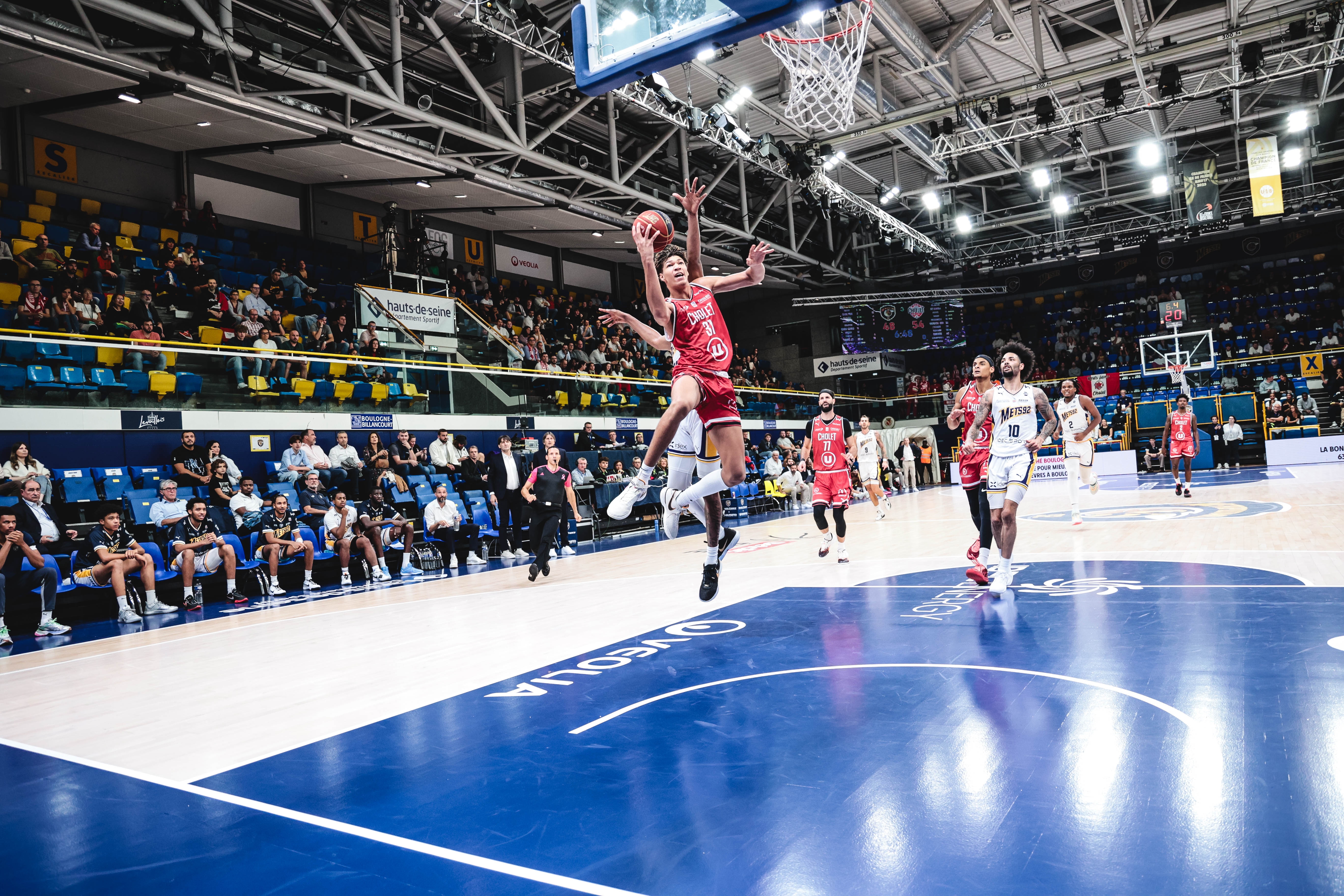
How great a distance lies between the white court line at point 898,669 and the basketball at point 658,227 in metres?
2.52

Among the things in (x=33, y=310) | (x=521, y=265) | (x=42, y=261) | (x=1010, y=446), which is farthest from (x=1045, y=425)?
(x=521, y=265)

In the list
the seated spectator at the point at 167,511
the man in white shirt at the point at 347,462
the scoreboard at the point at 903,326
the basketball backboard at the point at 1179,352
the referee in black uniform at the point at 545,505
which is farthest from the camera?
the scoreboard at the point at 903,326

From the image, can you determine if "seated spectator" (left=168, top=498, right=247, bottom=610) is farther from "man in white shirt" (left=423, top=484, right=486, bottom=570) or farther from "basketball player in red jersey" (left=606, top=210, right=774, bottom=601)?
"basketball player in red jersey" (left=606, top=210, right=774, bottom=601)

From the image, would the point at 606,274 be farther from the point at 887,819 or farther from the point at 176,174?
the point at 887,819

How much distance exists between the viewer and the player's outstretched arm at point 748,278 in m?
5.26

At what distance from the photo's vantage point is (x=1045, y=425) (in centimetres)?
683

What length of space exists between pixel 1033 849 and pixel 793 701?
178 centimetres

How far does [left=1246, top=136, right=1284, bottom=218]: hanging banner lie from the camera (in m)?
18.1

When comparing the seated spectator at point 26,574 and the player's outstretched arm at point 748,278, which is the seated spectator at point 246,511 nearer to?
the seated spectator at point 26,574

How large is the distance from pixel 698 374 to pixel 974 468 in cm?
374

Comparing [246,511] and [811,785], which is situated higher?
[246,511]

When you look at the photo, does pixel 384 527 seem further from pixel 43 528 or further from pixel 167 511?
pixel 43 528

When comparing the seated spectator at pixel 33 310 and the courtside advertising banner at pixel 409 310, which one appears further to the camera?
the courtside advertising banner at pixel 409 310

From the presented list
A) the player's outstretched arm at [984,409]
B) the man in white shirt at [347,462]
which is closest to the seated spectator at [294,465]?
the man in white shirt at [347,462]
